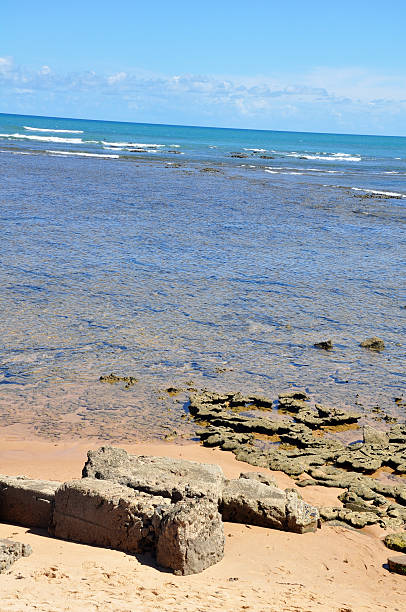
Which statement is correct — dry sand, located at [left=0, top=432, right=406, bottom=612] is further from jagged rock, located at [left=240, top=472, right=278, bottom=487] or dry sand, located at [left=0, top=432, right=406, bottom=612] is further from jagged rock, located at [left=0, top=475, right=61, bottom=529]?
jagged rock, located at [left=240, top=472, right=278, bottom=487]

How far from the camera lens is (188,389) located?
11.6m

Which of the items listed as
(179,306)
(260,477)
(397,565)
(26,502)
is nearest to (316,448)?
(260,477)

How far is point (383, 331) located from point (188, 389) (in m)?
5.64

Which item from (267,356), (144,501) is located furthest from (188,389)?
(144,501)

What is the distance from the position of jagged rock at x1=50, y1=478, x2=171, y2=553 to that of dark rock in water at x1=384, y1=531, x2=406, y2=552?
8.33ft

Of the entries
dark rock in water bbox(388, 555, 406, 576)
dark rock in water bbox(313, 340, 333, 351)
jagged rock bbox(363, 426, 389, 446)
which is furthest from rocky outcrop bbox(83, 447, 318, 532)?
dark rock in water bbox(313, 340, 333, 351)

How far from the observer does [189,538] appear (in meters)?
6.42

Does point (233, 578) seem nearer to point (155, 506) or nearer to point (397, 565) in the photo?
point (155, 506)

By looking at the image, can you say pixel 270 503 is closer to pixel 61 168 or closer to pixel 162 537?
pixel 162 537

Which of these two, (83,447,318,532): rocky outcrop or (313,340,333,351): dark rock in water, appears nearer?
(83,447,318,532): rocky outcrop

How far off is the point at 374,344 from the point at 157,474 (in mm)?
7557

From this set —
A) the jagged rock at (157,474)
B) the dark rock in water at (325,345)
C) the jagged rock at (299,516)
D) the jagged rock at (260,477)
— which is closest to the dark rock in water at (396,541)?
the jagged rock at (299,516)

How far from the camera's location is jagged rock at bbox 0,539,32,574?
604cm

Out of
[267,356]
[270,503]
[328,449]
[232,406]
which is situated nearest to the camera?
[270,503]
